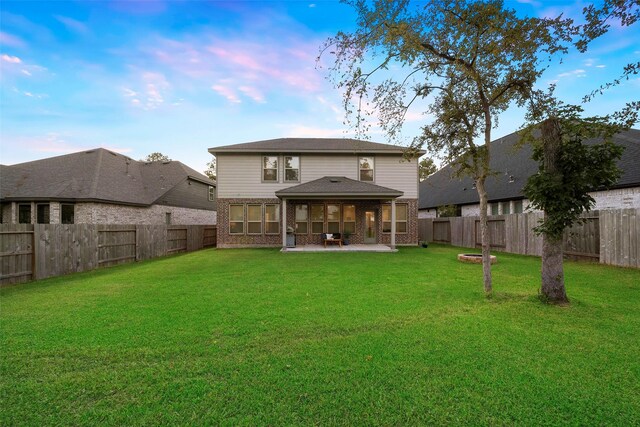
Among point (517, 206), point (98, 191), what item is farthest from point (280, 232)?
point (517, 206)

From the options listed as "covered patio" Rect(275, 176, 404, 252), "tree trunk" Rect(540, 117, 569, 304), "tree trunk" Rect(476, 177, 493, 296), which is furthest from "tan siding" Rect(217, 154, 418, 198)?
"tree trunk" Rect(540, 117, 569, 304)

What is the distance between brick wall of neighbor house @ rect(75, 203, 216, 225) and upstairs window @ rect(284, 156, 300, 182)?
31.2 ft

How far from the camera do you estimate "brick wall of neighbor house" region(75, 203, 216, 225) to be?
1695cm

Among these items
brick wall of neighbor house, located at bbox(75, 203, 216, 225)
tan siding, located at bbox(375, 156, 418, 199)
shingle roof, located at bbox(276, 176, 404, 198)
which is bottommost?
brick wall of neighbor house, located at bbox(75, 203, 216, 225)

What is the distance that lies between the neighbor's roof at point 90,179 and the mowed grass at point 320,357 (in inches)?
515

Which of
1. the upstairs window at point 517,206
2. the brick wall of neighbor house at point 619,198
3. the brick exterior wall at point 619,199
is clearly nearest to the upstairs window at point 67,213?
the brick exterior wall at point 619,199

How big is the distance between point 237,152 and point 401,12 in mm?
13430

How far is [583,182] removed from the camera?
17.3ft

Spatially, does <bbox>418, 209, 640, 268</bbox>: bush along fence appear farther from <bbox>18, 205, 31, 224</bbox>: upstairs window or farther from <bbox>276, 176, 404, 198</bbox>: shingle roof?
<bbox>18, 205, 31, 224</bbox>: upstairs window

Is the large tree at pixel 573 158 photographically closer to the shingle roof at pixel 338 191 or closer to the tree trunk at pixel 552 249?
the tree trunk at pixel 552 249

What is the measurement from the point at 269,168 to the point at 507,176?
51.1 feet

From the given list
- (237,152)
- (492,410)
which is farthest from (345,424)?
(237,152)

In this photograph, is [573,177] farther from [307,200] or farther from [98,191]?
[98,191]

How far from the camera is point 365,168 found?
18.4 metres
